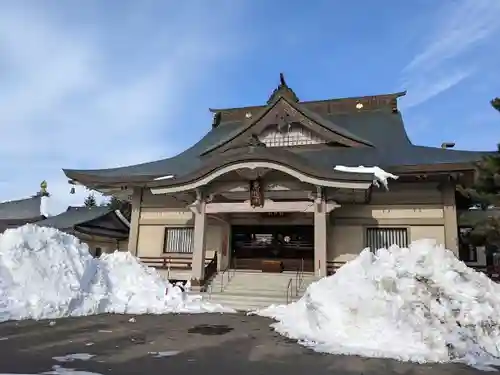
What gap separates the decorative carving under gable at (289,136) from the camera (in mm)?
16364

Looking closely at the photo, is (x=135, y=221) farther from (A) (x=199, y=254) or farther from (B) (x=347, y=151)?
(B) (x=347, y=151)

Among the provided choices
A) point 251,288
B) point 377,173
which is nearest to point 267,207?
point 251,288

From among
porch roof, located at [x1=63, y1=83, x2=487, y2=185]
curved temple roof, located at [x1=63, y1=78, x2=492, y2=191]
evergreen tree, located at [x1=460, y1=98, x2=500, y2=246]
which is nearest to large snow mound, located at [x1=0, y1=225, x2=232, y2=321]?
curved temple roof, located at [x1=63, y1=78, x2=492, y2=191]

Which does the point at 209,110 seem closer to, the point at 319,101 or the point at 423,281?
the point at 319,101

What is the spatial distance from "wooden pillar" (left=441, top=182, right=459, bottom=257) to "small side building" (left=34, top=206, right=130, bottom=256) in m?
15.3

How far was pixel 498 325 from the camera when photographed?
20.8 feet

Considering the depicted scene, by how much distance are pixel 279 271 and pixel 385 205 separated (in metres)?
4.35

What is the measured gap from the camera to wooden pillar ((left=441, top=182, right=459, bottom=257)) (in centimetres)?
1308

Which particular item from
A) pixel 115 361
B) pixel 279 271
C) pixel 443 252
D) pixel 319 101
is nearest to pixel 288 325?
pixel 443 252

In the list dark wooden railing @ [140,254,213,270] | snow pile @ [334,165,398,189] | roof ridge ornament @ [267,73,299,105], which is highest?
roof ridge ornament @ [267,73,299,105]

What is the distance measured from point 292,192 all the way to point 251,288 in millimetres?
3260

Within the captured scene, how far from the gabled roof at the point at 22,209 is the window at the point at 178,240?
1404 cm

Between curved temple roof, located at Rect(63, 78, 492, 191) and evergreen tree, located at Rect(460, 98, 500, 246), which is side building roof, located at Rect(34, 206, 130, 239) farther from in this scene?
evergreen tree, located at Rect(460, 98, 500, 246)

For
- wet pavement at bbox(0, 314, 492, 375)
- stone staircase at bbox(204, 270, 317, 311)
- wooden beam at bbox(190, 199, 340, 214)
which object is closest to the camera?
wet pavement at bbox(0, 314, 492, 375)
